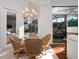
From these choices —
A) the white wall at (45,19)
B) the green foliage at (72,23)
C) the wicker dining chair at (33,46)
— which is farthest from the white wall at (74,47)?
the white wall at (45,19)

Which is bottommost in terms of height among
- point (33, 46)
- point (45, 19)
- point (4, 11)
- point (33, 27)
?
point (33, 46)

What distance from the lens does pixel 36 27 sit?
502 inches

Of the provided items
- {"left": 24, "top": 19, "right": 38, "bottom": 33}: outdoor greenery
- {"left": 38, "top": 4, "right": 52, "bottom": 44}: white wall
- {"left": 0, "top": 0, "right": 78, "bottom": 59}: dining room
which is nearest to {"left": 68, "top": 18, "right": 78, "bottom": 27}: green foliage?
{"left": 0, "top": 0, "right": 78, "bottom": 59}: dining room

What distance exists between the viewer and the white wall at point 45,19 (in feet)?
38.6

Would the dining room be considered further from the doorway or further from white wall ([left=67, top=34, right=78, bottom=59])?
white wall ([left=67, top=34, right=78, bottom=59])

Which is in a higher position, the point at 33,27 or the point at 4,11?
the point at 4,11

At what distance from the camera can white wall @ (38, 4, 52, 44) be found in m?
11.8

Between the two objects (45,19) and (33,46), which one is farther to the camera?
(45,19)

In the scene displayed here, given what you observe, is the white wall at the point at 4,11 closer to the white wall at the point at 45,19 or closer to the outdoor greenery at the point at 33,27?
the white wall at the point at 45,19

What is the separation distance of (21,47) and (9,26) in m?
3.02

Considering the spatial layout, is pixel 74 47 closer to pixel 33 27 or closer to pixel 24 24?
pixel 24 24

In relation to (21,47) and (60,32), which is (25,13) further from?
(60,32)

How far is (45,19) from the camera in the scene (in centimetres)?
1179

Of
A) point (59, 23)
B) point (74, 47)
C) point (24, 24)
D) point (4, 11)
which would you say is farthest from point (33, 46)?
point (59, 23)
